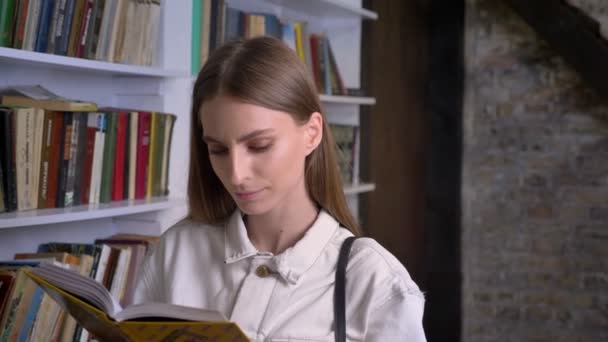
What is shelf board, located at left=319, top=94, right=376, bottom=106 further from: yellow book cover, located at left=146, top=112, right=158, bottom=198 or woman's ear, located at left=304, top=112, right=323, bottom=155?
woman's ear, located at left=304, top=112, right=323, bottom=155

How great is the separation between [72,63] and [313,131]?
0.94 m

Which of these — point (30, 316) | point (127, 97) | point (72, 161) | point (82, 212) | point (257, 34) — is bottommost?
point (30, 316)

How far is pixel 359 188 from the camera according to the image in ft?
11.1

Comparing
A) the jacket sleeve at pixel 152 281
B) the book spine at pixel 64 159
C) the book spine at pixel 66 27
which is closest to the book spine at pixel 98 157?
the book spine at pixel 64 159

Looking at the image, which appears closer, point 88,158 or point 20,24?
point 20,24

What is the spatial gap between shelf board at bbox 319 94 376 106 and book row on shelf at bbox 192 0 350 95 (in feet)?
0.20

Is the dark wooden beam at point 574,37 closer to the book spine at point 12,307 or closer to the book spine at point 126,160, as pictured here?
the book spine at point 126,160

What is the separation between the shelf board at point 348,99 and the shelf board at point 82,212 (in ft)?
3.15

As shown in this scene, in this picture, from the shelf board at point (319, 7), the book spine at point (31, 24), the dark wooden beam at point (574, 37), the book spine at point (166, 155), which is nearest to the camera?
the book spine at point (31, 24)

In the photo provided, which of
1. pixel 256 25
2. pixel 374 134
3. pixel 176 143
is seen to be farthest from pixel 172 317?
pixel 374 134

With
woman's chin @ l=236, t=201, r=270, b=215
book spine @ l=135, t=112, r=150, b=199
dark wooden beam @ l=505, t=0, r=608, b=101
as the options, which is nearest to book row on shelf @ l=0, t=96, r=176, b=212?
book spine @ l=135, t=112, r=150, b=199

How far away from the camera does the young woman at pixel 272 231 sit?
118 cm

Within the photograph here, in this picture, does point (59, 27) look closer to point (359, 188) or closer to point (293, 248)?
point (293, 248)

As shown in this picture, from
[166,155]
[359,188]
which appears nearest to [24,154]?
[166,155]
